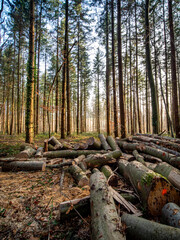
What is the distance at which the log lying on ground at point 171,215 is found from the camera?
161 cm

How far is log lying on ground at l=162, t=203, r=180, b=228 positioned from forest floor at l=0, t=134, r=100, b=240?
1.22 metres

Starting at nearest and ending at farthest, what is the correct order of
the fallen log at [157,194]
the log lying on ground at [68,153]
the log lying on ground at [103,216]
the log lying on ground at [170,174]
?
the log lying on ground at [103,216] < the fallen log at [157,194] < the log lying on ground at [170,174] < the log lying on ground at [68,153]

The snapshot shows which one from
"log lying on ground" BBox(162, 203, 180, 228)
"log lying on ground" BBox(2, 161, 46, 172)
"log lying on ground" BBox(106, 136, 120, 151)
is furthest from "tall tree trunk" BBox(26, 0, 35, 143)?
"log lying on ground" BBox(162, 203, 180, 228)

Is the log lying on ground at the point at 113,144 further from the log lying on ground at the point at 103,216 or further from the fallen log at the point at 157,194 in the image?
the log lying on ground at the point at 103,216

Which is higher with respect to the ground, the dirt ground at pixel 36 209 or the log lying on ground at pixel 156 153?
the log lying on ground at pixel 156 153

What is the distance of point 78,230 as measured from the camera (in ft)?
6.09

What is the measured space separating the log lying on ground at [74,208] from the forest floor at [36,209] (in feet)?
0.34

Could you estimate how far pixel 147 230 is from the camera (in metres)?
1.51

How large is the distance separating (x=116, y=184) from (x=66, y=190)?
4.38ft

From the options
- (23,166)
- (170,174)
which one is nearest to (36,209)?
(23,166)

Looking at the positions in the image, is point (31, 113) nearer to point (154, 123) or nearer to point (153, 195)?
point (153, 195)

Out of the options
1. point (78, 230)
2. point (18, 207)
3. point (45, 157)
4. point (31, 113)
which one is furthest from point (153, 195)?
point (31, 113)

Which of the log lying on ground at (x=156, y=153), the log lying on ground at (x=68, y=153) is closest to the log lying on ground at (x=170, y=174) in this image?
the log lying on ground at (x=156, y=153)

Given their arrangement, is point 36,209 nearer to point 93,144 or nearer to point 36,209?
point 36,209
